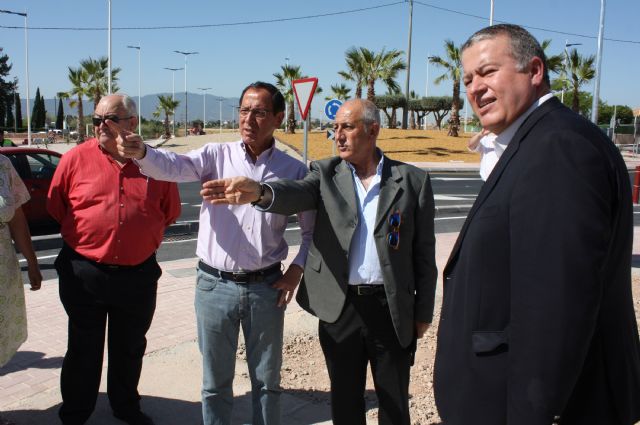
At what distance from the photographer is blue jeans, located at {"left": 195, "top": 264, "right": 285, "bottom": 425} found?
9.32ft

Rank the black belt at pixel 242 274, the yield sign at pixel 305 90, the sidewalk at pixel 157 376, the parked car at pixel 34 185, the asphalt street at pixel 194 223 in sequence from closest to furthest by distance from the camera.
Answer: the black belt at pixel 242 274 < the sidewalk at pixel 157 376 < the asphalt street at pixel 194 223 < the parked car at pixel 34 185 < the yield sign at pixel 305 90

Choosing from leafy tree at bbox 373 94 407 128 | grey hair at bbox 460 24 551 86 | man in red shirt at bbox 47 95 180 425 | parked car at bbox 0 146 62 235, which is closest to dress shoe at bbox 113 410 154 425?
man in red shirt at bbox 47 95 180 425

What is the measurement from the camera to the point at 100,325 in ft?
10.6

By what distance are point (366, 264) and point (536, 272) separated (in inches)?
51.1

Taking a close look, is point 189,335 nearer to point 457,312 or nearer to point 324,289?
point 324,289

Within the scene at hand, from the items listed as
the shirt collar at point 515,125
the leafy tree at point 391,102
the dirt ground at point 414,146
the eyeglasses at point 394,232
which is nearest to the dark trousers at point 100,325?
the eyeglasses at point 394,232

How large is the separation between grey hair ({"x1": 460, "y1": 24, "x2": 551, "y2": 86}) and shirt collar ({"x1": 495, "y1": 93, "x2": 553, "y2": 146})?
72 millimetres

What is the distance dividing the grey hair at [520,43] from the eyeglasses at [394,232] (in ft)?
3.60

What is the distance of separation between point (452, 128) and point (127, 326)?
128ft

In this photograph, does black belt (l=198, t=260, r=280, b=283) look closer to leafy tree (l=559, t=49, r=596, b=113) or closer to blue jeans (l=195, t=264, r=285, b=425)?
blue jeans (l=195, t=264, r=285, b=425)

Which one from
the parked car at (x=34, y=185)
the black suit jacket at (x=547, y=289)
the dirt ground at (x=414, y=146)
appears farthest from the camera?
the dirt ground at (x=414, y=146)

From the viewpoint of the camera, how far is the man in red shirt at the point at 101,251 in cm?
311

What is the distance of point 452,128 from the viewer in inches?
1590

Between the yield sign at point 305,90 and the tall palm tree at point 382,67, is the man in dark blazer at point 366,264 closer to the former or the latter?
the yield sign at point 305,90
